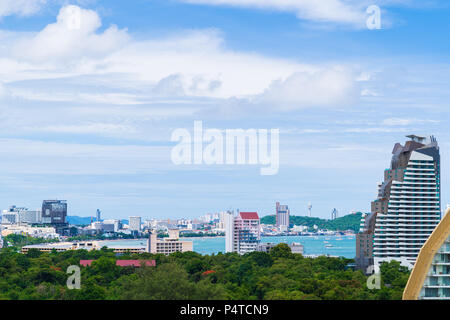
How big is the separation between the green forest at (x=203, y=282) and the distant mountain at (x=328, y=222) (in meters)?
84.8

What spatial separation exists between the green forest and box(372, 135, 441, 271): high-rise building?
2429 mm

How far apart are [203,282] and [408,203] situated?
18.2 metres

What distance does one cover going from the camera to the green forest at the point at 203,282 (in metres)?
13.9

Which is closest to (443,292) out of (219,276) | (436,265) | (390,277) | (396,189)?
(436,265)

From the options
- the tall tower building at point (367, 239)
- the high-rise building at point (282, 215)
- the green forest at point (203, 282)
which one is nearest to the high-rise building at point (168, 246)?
the green forest at point (203, 282)

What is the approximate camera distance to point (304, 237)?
111m

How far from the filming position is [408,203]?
3022 centimetres

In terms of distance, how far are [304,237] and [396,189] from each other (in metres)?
82.5

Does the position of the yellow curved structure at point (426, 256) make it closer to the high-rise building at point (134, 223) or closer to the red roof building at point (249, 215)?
the red roof building at point (249, 215)

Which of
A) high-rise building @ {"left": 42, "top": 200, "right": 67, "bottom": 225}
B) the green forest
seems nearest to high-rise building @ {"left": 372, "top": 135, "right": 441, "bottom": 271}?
the green forest

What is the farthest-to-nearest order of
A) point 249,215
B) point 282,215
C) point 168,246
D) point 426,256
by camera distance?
point 282,215, point 249,215, point 168,246, point 426,256

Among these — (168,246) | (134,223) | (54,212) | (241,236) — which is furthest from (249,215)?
(134,223)

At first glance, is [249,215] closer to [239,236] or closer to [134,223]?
[239,236]
